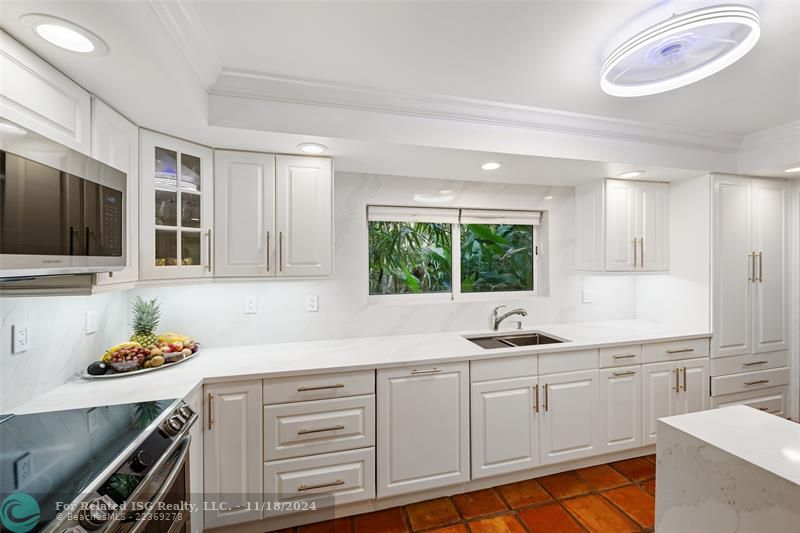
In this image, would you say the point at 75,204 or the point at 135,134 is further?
the point at 135,134

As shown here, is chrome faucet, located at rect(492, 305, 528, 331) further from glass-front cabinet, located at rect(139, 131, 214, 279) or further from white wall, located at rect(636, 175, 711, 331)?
glass-front cabinet, located at rect(139, 131, 214, 279)

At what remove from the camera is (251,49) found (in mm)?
1472

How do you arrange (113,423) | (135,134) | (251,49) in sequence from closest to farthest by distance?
(113,423), (251,49), (135,134)

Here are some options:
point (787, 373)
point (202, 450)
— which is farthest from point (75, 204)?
point (787, 373)

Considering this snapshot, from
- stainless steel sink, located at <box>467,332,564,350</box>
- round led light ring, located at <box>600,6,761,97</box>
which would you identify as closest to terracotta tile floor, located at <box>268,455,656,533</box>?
stainless steel sink, located at <box>467,332,564,350</box>

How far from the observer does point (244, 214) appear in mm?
2012

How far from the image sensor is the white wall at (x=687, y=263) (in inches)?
103

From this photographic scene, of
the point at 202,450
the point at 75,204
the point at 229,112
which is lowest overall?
the point at 202,450

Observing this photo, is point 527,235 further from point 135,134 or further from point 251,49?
point 135,134

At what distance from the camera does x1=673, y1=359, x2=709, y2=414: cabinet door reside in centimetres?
253

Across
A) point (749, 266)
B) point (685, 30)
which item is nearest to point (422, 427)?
point (685, 30)

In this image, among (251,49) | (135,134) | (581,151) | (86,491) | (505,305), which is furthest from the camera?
(505,305)

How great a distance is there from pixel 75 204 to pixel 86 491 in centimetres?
79

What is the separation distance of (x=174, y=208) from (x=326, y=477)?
1654 millimetres
